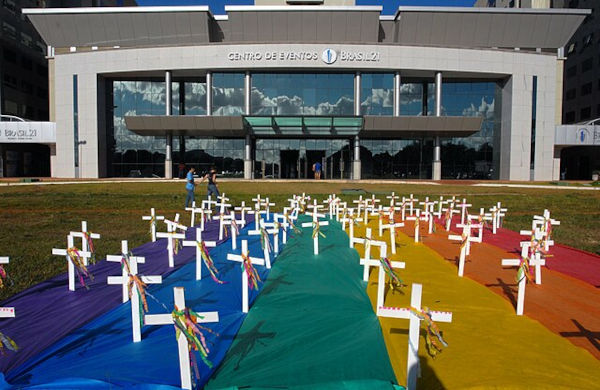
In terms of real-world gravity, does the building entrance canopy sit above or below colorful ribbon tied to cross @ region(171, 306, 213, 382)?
above

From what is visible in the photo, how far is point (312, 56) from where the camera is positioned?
1501 inches

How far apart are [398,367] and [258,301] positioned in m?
2.16

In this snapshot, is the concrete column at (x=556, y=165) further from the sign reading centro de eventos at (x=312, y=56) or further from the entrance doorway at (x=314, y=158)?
the entrance doorway at (x=314, y=158)

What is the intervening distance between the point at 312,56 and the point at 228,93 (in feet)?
32.7

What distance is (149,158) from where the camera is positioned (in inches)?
1681

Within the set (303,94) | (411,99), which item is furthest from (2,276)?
(411,99)

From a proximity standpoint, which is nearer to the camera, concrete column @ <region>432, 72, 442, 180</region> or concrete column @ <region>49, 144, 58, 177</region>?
concrete column @ <region>432, 72, 442, 180</region>

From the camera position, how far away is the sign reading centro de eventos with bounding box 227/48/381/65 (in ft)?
125

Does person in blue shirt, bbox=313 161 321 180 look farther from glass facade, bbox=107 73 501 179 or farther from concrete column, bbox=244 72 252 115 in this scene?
concrete column, bbox=244 72 252 115

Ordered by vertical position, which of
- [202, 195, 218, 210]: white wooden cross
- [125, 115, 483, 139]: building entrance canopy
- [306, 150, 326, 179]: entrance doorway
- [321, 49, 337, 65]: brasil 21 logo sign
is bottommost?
[202, 195, 218, 210]: white wooden cross

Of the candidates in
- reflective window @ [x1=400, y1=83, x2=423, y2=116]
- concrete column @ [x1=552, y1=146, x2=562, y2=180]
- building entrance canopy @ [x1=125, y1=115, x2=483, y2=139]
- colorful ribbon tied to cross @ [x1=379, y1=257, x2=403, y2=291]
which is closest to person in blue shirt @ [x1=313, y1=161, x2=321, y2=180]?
building entrance canopy @ [x1=125, y1=115, x2=483, y2=139]

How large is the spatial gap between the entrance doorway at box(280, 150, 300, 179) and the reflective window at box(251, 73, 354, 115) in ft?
15.9

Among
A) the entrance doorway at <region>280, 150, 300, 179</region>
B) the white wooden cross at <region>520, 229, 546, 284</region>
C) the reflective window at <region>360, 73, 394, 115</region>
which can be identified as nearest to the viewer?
the white wooden cross at <region>520, 229, 546, 284</region>

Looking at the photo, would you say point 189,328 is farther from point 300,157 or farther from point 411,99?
point 411,99
